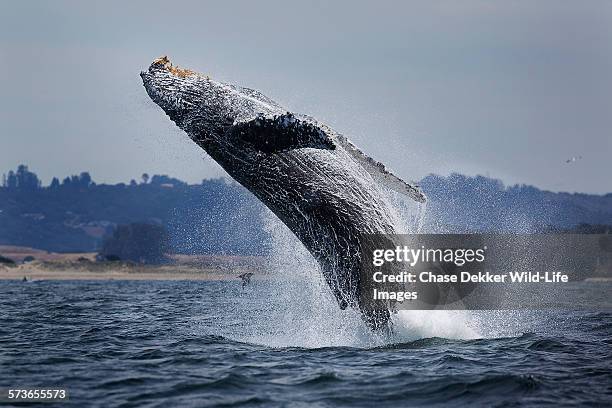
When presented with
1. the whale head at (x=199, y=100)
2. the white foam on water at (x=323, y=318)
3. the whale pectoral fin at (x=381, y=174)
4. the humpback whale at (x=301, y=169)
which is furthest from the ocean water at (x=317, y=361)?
the whale head at (x=199, y=100)

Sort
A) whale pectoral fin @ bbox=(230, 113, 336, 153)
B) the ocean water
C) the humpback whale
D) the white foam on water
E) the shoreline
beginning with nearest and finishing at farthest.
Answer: the ocean water, whale pectoral fin @ bbox=(230, 113, 336, 153), the humpback whale, the white foam on water, the shoreline

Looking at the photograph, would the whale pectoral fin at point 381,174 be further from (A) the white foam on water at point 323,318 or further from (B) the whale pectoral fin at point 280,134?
A: (B) the whale pectoral fin at point 280,134

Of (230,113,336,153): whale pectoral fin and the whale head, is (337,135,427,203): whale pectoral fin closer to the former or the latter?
(230,113,336,153): whale pectoral fin

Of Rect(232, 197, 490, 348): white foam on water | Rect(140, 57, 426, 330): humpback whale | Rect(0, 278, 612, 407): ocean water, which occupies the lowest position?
Rect(0, 278, 612, 407): ocean water

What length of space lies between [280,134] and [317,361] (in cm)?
395

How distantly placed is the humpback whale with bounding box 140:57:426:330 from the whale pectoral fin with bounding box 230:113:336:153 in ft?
0.06

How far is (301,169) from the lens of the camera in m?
16.1

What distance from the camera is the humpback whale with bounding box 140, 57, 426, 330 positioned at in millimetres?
15766

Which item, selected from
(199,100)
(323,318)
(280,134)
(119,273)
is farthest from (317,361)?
(119,273)

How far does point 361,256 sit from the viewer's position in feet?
51.5

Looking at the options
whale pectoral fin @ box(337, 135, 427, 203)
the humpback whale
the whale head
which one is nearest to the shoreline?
the whale head

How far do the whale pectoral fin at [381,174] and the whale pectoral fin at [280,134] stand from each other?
122 cm

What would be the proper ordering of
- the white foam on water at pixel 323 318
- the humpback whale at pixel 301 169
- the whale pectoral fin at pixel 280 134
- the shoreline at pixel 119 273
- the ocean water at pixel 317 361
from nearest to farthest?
1. the ocean water at pixel 317 361
2. the whale pectoral fin at pixel 280 134
3. the humpback whale at pixel 301 169
4. the white foam on water at pixel 323 318
5. the shoreline at pixel 119 273

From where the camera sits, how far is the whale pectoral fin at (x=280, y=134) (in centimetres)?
1521
